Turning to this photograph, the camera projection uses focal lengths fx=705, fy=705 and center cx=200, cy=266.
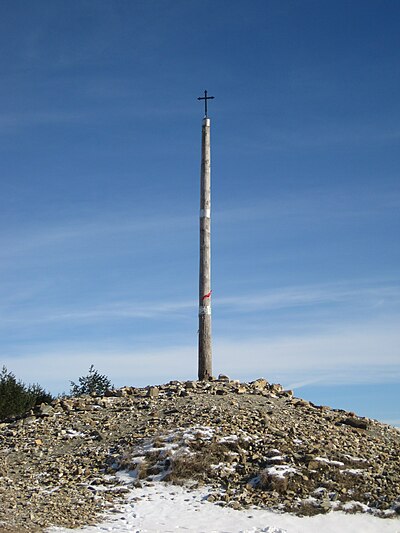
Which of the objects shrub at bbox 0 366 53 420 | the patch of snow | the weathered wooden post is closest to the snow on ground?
the patch of snow

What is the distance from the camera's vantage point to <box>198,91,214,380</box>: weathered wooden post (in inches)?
911

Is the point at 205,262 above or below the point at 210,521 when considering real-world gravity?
above

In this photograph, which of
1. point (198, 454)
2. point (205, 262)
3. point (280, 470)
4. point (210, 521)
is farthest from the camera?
point (205, 262)

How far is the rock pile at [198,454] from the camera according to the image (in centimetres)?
1547

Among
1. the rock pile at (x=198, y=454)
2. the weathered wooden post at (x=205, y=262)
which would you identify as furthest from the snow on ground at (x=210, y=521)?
the weathered wooden post at (x=205, y=262)

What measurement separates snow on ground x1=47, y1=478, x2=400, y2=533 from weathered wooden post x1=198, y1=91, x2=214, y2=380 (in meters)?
7.95

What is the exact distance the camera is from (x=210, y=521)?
14391mm

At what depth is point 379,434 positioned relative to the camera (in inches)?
814

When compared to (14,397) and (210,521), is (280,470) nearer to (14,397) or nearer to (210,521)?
(210,521)

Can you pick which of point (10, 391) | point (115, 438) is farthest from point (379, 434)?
point (10, 391)

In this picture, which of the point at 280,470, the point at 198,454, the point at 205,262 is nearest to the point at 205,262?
the point at 205,262

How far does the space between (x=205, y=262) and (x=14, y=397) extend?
1487 centimetres

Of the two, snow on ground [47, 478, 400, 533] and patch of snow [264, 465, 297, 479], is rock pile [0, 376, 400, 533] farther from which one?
snow on ground [47, 478, 400, 533]

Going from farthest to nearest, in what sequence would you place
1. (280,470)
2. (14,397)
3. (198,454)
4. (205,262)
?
(14,397)
(205,262)
(198,454)
(280,470)
